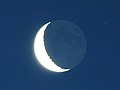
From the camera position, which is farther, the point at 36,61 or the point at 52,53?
the point at 36,61

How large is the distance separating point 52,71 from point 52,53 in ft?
0.86

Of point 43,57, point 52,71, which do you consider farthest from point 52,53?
point 52,71

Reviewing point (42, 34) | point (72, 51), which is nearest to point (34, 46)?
point (42, 34)

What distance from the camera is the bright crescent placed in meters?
2.63

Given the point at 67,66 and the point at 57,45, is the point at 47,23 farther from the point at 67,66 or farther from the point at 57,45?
the point at 67,66

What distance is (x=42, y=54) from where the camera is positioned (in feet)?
8.66

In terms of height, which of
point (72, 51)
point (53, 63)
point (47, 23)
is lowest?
point (53, 63)

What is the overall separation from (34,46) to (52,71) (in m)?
0.29

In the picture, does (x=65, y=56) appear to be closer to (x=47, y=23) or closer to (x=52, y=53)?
(x=52, y=53)

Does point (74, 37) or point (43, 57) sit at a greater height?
point (74, 37)

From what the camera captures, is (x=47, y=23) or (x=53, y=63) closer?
(x=53, y=63)

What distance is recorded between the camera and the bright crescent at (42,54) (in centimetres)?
263

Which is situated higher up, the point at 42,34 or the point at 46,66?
the point at 42,34

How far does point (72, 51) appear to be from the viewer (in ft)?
9.05
